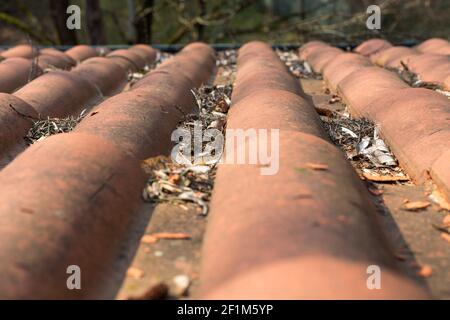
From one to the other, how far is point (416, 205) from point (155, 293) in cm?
109

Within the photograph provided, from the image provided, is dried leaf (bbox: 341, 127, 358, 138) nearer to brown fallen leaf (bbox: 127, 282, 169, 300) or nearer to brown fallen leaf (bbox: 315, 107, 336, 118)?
brown fallen leaf (bbox: 315, 107, 336, 118)

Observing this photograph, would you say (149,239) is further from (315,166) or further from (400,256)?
(400,256)

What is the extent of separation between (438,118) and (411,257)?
3.39 ft

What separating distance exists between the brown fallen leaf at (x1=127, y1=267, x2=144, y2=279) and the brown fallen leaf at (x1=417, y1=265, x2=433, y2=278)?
808 millimetres

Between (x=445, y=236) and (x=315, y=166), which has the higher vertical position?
(x=315, y=166)

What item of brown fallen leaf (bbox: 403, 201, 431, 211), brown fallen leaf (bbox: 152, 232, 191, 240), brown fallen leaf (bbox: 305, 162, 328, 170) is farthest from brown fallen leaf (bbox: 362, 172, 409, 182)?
brown fallen leaf (bbox: 152, 232, 191, 240)

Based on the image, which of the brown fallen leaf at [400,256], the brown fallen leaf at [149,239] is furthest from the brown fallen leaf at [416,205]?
the brown fallen leaf at [149,239]

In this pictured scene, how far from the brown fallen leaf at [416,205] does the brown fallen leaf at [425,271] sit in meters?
0.45

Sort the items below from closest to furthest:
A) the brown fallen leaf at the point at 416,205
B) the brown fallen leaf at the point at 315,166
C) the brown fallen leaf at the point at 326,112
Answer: the brown fallen leaf at the point at 315,166 < the brown fallen leaf at the point at 416,205 < the brown fallen leaf at the point at 326,112

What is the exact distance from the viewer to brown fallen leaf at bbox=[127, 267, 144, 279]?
1.59m

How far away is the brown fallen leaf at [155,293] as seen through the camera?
1.46 m

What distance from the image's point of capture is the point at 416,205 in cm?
205

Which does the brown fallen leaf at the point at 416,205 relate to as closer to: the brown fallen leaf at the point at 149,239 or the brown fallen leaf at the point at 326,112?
the brown fallen leaf at the point at 149,239

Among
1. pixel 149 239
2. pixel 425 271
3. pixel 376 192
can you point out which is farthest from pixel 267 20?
pixel 425 271
